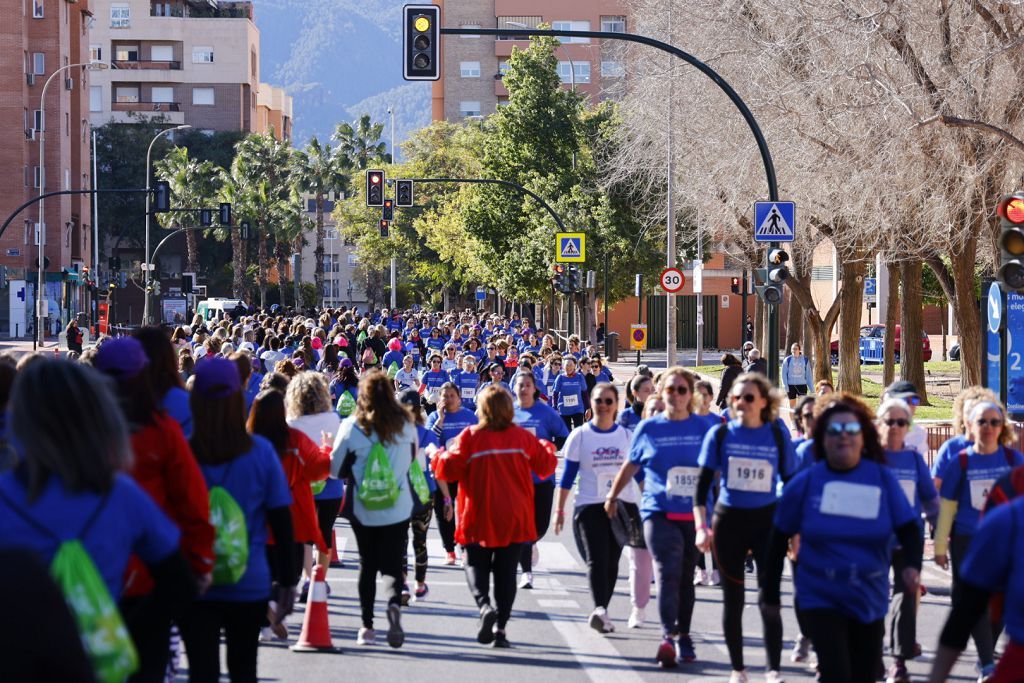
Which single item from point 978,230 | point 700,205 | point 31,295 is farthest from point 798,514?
point 31,295

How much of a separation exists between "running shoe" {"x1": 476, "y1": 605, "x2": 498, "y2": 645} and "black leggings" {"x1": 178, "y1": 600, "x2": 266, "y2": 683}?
3.15 meters

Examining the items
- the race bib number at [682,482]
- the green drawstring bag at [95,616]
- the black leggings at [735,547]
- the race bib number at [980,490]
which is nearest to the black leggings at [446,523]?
the race bib number at [682,482]

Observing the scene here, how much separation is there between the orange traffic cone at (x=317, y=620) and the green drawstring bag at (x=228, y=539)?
3093mm

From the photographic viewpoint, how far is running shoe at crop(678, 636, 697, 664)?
9.13 m

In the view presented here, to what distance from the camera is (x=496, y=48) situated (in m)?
99.9

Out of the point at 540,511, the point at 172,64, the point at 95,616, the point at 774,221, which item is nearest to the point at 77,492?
the point at 95,616

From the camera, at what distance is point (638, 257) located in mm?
48844

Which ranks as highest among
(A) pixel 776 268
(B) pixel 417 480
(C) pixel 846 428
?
(A) pixel 776 268

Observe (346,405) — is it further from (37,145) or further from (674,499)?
(37,145)

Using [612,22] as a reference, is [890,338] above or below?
below

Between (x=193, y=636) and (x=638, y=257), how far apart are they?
43.0m

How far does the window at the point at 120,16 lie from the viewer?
11100cm

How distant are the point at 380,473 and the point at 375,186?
3011 centimetres

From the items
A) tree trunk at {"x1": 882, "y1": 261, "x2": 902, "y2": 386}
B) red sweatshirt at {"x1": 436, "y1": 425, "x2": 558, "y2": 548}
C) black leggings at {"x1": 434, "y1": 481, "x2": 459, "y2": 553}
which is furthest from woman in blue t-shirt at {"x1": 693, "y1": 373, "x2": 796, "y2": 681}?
tree trunk at {"x1": 882, "y1": 261, "x2": 902, "y2": 386}
